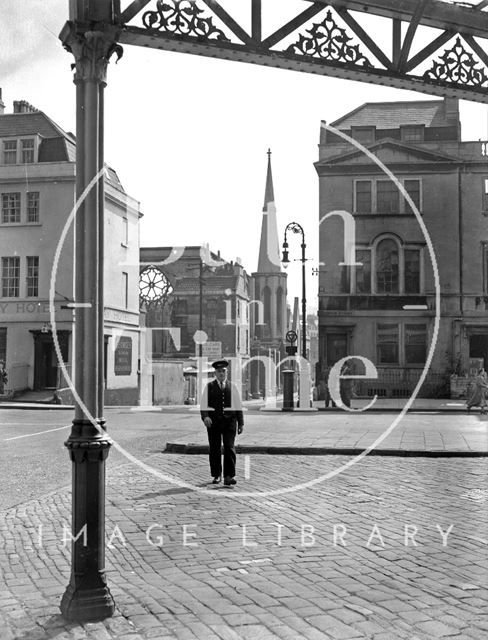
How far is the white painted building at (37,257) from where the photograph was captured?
117 ft

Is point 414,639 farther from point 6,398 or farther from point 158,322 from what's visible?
point 158,322

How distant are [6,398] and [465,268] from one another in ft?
71.8

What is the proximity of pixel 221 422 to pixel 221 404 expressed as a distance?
0.26 meters

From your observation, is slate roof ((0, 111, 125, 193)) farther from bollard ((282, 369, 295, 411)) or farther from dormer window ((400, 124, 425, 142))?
bollard ((282, 369, 295, 411))

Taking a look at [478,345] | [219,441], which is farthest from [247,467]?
[478,345]

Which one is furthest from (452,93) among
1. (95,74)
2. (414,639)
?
(414,639)

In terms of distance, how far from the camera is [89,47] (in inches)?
196

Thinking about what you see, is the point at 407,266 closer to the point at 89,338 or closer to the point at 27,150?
the point at 27,150

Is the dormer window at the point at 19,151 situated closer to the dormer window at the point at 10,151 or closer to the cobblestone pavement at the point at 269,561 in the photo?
the dormer window at the point at 10,151

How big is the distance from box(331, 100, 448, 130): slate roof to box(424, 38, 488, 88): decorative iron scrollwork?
111 ft

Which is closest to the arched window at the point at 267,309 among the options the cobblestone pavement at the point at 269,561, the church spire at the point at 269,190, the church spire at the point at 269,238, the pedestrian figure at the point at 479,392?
the church spire at the point at 269,238

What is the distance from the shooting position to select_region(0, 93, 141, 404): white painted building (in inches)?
1400

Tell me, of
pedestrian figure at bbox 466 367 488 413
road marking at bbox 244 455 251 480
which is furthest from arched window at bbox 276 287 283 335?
road marking at bbox 244 455 251 480

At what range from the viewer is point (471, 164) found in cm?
3772
